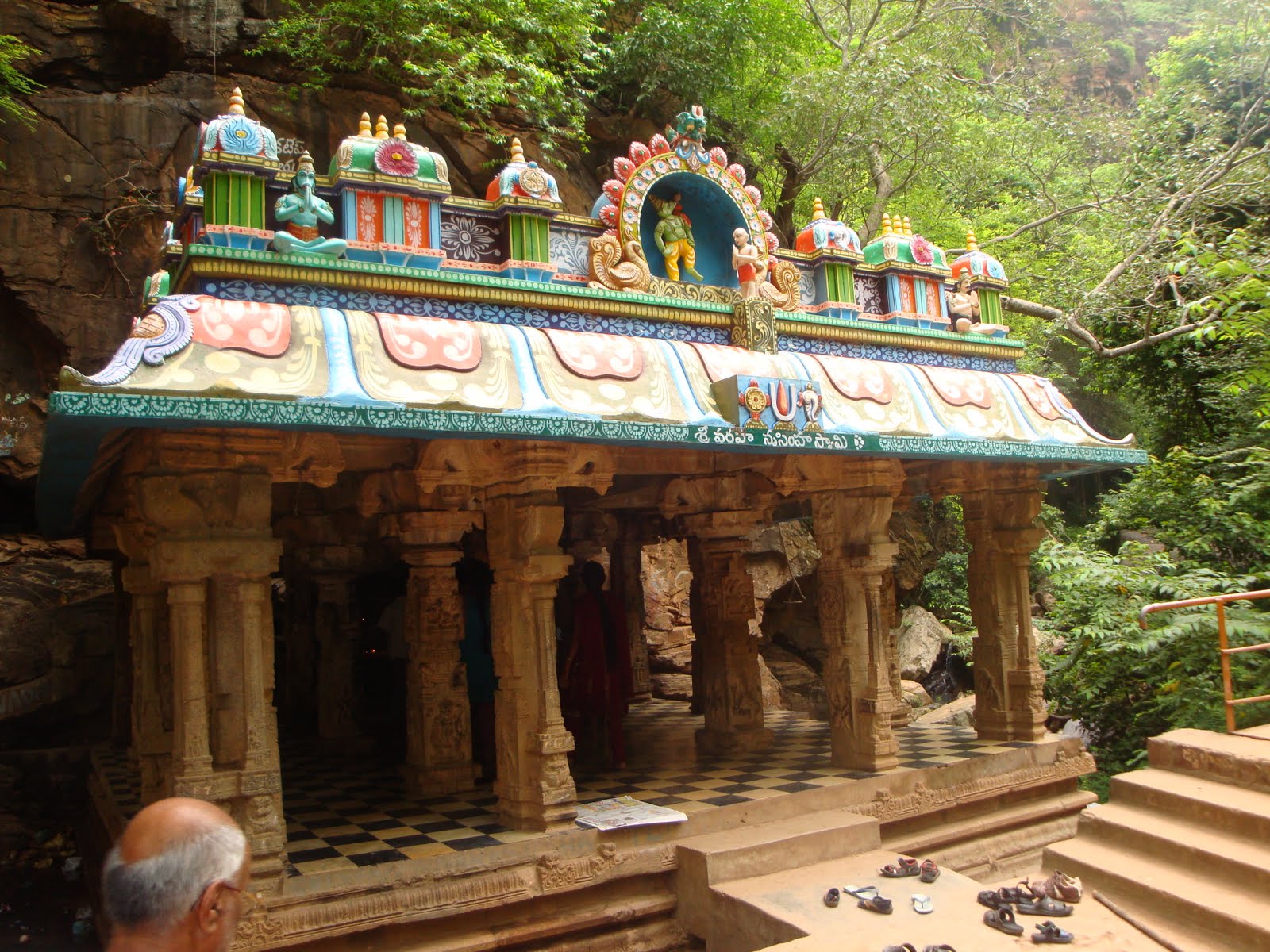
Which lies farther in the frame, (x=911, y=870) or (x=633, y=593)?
(x=633, y=593)

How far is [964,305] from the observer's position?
8.34 meters

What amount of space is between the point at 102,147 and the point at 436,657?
8238mm

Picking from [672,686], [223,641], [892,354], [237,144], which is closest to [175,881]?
[223,641]

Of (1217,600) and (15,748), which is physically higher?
(1217,600)

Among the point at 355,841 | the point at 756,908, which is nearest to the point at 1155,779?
the point at 756,908

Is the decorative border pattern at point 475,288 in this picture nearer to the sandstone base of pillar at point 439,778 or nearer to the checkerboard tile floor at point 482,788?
the checkerboard tile floor at point 482,788

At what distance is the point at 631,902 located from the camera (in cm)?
577

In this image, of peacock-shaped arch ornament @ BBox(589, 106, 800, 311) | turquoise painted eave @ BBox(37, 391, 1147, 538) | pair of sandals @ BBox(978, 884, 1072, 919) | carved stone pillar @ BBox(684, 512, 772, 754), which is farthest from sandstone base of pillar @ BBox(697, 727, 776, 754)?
peacock-shaped arch ornament @ BBox(589, 106, 800, 311)

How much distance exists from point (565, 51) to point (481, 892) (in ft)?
40.0

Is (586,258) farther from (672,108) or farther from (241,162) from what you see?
(672,108)

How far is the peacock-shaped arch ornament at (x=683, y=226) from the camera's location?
6.70m

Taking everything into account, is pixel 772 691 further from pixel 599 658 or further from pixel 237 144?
pixel 237 144

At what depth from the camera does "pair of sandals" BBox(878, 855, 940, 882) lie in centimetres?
546

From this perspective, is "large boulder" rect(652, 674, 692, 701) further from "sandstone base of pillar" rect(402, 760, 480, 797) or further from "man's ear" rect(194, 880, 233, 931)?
"man's ear" rect(194, 880, 233, 931)
